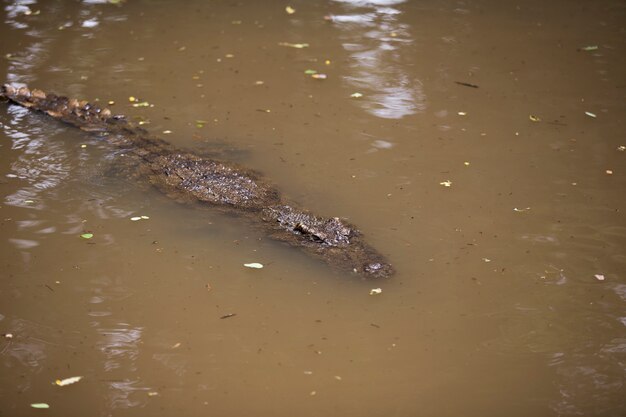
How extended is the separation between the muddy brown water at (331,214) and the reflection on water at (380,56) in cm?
3

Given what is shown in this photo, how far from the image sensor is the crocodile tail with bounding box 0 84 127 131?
617 centimetres

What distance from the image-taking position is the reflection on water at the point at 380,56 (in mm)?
6719

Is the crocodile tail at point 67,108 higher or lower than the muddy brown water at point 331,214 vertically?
higher

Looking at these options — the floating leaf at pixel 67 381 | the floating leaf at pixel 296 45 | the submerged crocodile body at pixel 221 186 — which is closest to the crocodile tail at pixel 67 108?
the submerged crocodile body at pixel 221 186

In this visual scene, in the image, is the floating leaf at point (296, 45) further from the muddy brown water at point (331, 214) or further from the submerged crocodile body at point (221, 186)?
the submerged crocodile body at point (221, 186)

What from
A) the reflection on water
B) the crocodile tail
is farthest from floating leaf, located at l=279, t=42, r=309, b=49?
the crocodile tail

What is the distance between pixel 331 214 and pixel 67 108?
2926 mm

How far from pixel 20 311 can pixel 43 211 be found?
45.4 inches

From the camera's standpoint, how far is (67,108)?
6281 mm

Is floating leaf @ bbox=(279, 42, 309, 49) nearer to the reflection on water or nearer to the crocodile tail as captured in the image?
the reflection on water

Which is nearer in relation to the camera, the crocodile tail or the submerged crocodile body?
the submerged crocodile body

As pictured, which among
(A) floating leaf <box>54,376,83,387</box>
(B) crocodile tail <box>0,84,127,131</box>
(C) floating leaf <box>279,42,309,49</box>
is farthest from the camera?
(C) floating leaf <box>279,42,309,49</box>

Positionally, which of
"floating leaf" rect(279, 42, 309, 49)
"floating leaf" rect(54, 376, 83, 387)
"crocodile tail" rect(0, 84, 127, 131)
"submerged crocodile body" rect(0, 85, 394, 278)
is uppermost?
"floating leaf" rect(279, 42, 309, 49)

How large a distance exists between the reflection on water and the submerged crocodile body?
1921 mm
